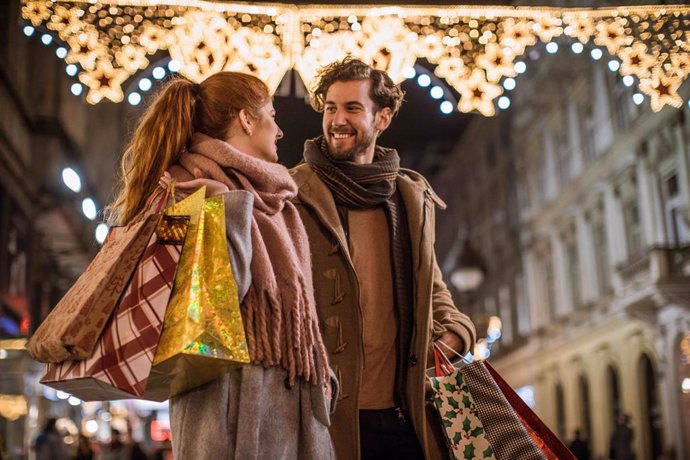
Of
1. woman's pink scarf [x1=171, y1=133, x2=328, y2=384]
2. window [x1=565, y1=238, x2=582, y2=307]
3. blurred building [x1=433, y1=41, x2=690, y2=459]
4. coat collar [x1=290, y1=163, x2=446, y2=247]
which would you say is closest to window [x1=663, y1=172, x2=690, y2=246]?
blurred building [x1=433, y1=41, x2=690, y2=459]

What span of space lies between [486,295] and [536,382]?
9372 millimetres

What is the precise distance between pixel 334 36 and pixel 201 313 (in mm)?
3608

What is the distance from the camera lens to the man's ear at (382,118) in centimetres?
432

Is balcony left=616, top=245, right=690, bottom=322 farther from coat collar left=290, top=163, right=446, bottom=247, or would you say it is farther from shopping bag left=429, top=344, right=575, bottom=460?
shopping bag left=429, top=344, right=575, bottom=460

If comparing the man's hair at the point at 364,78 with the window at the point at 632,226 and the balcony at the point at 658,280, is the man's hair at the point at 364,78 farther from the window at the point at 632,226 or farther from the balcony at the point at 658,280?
the window at the point at 632,226

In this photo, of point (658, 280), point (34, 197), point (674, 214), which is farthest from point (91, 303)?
point (674, 214)

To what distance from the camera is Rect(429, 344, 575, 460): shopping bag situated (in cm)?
379

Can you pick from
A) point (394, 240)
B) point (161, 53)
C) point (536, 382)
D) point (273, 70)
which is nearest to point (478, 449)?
point (394, 240)

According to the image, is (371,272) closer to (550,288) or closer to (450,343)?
(450,343)

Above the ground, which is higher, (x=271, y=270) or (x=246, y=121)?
(x=246, y=121)

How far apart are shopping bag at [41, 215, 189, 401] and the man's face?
4.81ft

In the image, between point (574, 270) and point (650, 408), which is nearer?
point (650, 408)

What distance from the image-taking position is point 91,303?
107 inches

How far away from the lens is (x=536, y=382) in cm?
3538
